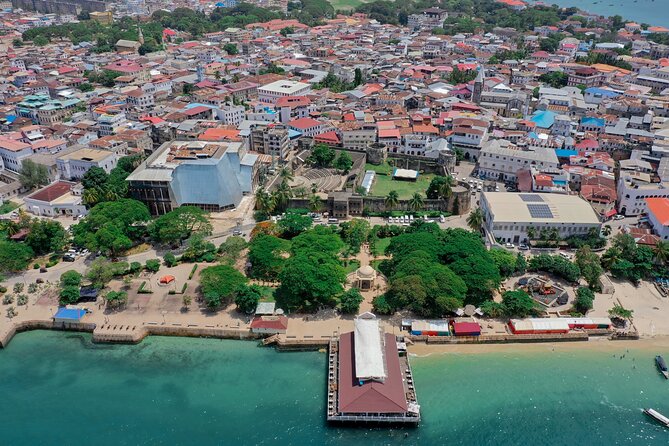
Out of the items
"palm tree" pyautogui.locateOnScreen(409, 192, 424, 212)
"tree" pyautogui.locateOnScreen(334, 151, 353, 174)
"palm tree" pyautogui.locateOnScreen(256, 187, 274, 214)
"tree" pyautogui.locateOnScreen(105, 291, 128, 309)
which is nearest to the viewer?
"tree" pyautogui.locateOnScreen(105, 291, 128, 309)

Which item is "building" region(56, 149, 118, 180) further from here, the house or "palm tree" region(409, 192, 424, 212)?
"palm tree" region(409, 192, 424, 212)

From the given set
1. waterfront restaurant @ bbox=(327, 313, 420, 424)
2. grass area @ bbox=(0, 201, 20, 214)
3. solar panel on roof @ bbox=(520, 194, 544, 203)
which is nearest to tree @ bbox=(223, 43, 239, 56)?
grass area @ bbox=(0, 201, 20, 214)

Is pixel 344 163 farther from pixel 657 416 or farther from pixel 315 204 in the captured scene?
pixel 657 416

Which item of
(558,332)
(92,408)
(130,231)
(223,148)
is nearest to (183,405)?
(92,408)

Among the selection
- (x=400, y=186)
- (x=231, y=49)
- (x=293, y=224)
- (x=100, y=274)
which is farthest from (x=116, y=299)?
(x=231, y=49)

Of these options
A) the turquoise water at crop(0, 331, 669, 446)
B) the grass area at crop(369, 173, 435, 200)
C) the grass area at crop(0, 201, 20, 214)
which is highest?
the grass area at crop(0, 201, 20, 214)

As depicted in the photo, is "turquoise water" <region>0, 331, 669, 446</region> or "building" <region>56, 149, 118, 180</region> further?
"building" <region>56, 149, 118, 180</region>

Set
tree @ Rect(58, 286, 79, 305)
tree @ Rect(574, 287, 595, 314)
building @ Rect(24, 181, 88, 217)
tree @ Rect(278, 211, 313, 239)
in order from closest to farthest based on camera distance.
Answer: tree @ Rect(574, 287, 595, 314) → tree @ Rect(58, 286, 79, 305) → tree @ Rect(278, 211, 313, 239) → building @ Rect(24, 181, 88, 217)

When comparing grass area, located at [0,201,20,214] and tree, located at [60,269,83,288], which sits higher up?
tree, located at [60,269,83,288]
